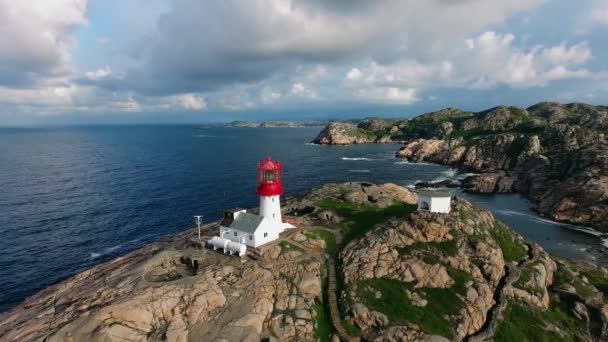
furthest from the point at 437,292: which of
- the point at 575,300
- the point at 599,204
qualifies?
the point at 599,204

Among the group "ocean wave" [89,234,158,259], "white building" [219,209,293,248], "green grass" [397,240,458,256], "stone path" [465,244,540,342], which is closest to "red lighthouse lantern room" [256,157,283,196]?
"white building" [219,209,293,248]

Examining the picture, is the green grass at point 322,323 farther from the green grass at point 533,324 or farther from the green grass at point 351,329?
the green grass at point 533,324

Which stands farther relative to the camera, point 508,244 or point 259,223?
point 508,244

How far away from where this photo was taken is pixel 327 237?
44.6 metres

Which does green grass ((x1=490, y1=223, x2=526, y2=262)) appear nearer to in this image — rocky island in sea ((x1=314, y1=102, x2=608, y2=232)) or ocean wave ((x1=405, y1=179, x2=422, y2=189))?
rocky island in sea ((x1=314, y1=102, x2=608, y2=232))

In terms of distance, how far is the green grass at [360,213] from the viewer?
47.0 metres

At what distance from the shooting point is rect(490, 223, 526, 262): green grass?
42531mm

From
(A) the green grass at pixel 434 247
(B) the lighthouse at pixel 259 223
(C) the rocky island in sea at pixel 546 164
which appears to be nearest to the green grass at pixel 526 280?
(A) the green grass at pixel 434 247

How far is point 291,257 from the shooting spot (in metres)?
39.5

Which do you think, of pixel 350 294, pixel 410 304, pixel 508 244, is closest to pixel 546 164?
pixel 508 244

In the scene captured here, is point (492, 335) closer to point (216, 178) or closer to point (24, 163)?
point (216, 178)

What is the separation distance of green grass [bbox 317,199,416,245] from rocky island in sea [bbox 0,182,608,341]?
2.48 ft

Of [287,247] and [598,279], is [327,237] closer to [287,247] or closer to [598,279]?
[287,247]

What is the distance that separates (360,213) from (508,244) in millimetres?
19875
